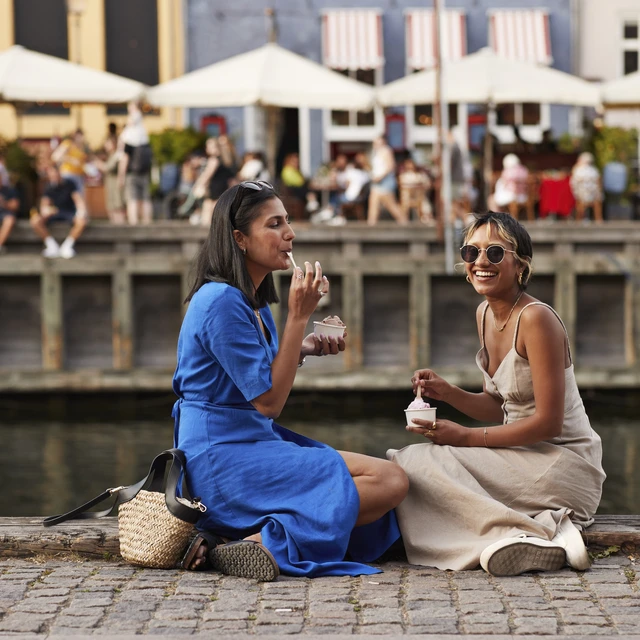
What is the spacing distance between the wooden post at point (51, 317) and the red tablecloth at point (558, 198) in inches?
267

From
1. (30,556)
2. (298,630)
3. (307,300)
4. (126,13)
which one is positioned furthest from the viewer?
(126,13)

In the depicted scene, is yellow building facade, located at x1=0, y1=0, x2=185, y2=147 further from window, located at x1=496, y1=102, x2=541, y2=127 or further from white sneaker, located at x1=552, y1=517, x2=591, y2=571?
white sneaker, located at x1=552, y1=517, x2=591, y2=571

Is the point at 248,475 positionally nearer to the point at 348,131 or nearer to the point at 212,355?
the point at 212,355

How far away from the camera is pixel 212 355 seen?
4.66 metres

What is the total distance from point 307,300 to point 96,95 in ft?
43.6

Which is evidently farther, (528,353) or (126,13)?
(126,13)

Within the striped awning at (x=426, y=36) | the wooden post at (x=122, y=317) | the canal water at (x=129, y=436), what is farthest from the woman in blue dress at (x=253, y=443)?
the striped awning at (x=426, y=36)

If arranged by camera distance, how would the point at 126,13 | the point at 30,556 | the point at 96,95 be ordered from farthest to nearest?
the point at 126,13 → the point at 96,95 → the point at 30,556

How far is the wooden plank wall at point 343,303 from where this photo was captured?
14.5 meters

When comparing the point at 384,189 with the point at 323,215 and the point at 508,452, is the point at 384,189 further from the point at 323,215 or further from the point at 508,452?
the point at 508,452

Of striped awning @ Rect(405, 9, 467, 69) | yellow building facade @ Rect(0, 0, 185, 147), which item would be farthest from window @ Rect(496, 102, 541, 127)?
yellow building facade @ Rect(0, 0, 185, 147)

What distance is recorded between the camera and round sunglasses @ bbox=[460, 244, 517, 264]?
16.0ft

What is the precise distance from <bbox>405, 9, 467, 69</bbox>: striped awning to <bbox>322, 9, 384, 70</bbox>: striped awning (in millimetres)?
626

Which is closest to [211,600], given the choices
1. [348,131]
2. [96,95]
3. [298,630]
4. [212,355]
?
[298,630]
